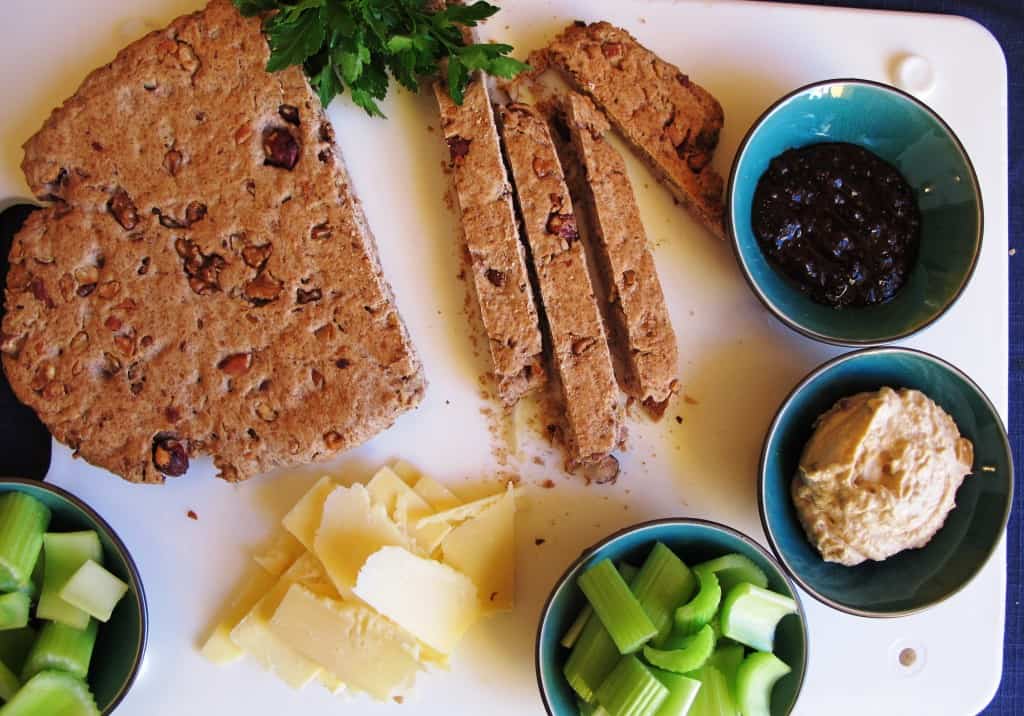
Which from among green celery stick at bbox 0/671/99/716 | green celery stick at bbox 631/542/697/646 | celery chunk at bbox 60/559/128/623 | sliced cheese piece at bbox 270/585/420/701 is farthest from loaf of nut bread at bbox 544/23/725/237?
green celery stick at bbox 0/671/99/716

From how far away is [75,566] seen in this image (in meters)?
2.69

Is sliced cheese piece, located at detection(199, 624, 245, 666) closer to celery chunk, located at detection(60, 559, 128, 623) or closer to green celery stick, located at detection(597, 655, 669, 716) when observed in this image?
celery chunk, located at detection(60, 559, 128, 623)

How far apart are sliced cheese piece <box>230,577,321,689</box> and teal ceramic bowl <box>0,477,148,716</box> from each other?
312 millimetres

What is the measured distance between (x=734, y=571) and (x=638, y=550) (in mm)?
317

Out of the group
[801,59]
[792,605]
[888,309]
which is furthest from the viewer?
[801,59]

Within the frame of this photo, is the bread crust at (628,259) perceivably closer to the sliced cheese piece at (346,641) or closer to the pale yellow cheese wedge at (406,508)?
the pale yellow cheese wedge at (406,508)

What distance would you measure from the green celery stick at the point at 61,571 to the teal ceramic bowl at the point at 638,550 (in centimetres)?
149

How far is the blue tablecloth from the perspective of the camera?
10.6 ft

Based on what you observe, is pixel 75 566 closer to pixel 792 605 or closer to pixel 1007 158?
pixel 792 605

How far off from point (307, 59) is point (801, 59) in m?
1.78

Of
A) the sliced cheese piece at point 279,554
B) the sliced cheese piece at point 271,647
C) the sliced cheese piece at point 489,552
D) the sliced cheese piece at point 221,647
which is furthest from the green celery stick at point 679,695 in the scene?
the sliced cheese piece at point 221,647

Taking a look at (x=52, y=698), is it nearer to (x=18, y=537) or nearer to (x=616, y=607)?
(x=18, y=537)

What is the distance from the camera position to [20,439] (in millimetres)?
2939

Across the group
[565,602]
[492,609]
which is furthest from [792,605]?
[492,609]
